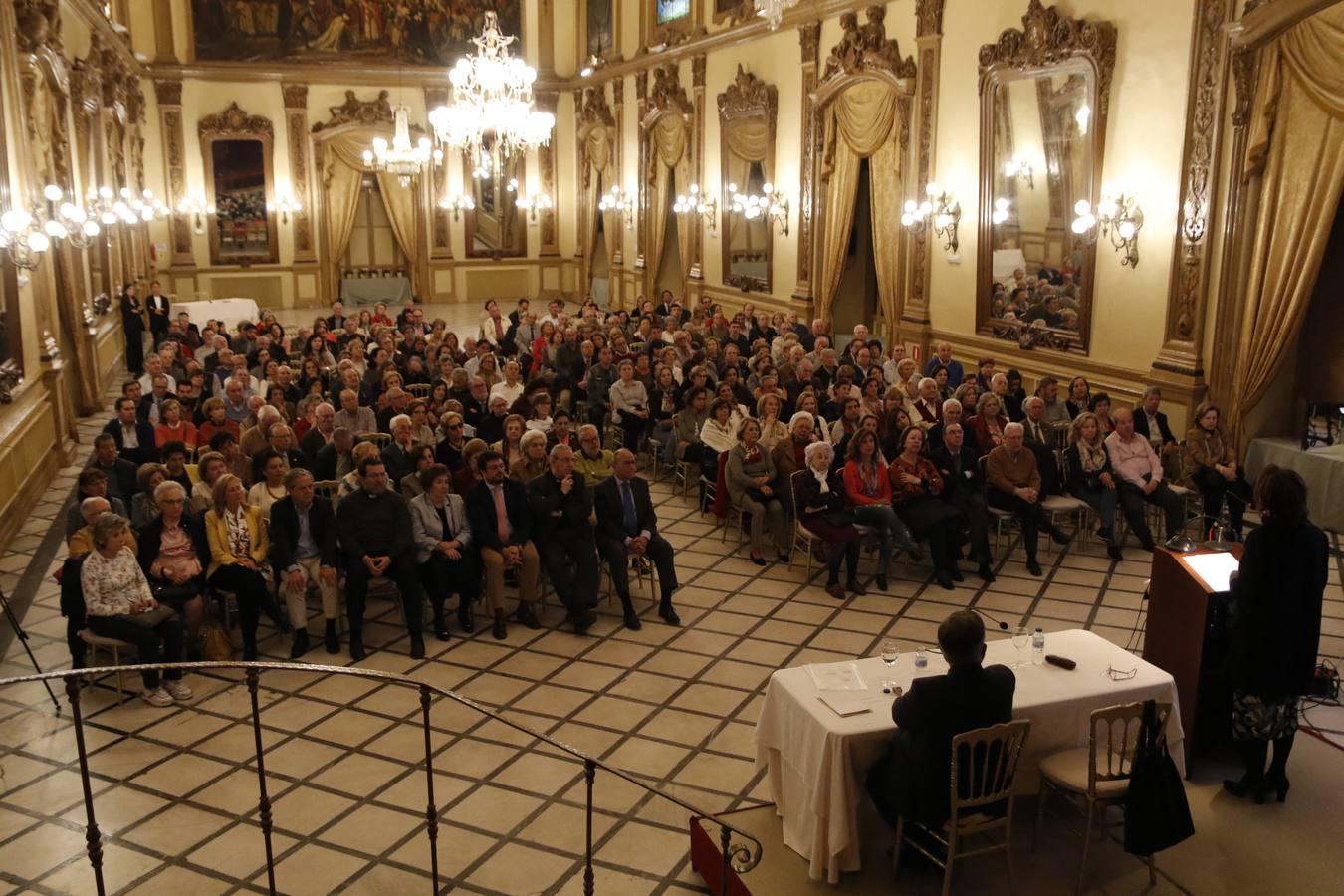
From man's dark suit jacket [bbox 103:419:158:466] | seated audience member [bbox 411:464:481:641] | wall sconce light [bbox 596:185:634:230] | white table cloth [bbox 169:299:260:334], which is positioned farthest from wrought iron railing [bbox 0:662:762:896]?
wall sconce light [bbox 596:185:634:230]

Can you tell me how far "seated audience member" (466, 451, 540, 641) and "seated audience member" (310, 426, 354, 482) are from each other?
48.9 inches

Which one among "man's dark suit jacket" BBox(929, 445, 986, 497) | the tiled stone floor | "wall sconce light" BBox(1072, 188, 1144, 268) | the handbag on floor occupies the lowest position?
the tiled stone floor

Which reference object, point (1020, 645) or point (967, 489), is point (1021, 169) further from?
point (1020, 645)

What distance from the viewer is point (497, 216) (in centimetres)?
2489

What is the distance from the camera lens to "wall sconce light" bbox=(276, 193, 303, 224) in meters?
22.8

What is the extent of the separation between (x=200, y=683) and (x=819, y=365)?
6899mm

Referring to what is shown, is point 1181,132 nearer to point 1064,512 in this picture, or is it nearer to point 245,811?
point 1064,512

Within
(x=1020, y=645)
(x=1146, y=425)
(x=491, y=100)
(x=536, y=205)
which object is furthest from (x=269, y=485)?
(x=536, y=205)

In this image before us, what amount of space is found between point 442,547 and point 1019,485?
4140 millimetres

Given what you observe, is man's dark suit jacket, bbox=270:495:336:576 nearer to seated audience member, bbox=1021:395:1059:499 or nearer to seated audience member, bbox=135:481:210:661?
seated audience member, bbox=135:481:210:661

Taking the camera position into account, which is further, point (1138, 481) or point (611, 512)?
point (1138, 481)

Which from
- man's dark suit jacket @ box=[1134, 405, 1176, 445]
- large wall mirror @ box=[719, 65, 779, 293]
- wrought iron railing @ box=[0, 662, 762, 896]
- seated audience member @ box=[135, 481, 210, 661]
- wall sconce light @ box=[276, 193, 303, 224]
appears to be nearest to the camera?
wrought iron railing @ box=[0, 662, 762, 896]

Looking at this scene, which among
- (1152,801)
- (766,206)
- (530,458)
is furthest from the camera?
(766,206)

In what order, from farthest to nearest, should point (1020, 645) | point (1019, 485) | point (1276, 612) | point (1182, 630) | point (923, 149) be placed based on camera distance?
point (923, 149) → point (1019, 485) → point (1182, 630) → point (1020, 645) → point (1276, 612)
